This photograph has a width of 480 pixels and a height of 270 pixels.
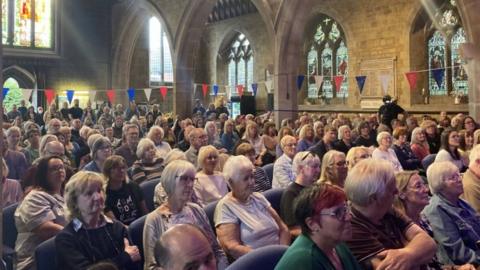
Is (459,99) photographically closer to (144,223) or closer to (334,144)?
(334,144)

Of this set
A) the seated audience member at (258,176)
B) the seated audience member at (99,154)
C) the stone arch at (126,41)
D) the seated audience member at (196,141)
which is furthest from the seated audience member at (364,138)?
the stone arch at (126,41)

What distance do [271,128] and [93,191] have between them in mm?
6180

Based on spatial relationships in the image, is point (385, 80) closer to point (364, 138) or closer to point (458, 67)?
point (458, 67)

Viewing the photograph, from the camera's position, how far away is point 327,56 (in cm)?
1902

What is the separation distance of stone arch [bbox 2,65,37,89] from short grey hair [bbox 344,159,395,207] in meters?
21.1

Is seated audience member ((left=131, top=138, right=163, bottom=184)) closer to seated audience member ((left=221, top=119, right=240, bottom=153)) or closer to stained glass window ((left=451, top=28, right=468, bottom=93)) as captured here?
seated audience member ((left=221, top=119, right=240, bottom=153))

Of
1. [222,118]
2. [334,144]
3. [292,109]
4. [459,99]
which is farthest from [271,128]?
[459,99]

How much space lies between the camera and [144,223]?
351cm

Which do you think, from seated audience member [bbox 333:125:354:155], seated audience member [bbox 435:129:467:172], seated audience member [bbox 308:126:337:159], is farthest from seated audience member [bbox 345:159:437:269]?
seated audience member [bbox 333:125:354:155]

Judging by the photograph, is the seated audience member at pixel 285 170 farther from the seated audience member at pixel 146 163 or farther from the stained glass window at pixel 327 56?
the stained glass window at pixel 327 56

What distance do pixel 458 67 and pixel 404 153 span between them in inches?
360

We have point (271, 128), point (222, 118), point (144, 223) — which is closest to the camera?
point (144, 223)

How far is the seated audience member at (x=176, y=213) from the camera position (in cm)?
324

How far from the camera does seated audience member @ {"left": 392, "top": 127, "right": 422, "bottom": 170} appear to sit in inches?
277
